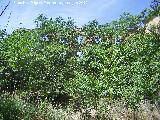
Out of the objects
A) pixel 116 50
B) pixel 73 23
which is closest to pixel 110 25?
pixel 73 23

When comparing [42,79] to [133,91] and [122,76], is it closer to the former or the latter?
[122,76]

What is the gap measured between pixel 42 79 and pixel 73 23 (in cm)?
1195

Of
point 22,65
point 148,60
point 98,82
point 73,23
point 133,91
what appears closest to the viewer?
point 133,91

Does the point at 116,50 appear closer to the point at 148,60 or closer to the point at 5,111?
the point at 148,60

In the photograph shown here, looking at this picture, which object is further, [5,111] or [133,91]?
[133,91]

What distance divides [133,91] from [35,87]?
445 inches

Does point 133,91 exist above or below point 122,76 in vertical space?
below

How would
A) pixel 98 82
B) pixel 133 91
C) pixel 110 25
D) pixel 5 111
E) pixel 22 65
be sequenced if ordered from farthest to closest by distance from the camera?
pixel 110 25
pixel 22 65
pixel 98 82
pixel 133 91
pixel 5 111

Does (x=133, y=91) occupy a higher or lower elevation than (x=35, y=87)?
lower

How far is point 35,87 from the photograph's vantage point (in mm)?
27375

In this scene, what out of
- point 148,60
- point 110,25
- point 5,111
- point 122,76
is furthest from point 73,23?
point 5,111

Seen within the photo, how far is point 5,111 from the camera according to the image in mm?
15250

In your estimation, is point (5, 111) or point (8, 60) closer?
point (5, 111)

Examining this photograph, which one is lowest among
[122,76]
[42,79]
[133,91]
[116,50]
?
[133,91]
